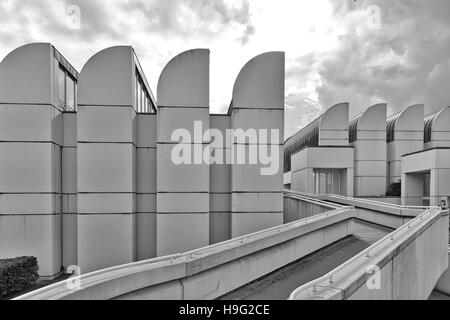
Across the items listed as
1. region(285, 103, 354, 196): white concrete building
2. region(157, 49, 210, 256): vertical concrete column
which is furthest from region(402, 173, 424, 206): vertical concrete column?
region(157, 49, 210, 256): vertical concrete column

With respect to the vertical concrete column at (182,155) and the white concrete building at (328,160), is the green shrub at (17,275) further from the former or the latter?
the white concrete building at (328,160)

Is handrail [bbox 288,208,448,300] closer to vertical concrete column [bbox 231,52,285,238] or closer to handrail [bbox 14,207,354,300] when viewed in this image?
handrail [bbox 14,207,354,300]

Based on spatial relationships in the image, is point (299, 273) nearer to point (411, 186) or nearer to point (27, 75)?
point (27, 75)

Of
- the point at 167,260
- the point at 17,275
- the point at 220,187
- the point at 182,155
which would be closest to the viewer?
the point at 167,260

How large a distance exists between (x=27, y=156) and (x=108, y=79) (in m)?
3.68

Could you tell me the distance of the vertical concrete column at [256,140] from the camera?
1067 centimetres

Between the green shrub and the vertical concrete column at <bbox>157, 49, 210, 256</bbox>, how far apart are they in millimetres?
3694

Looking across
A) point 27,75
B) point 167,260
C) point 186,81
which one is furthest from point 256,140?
point 27,75

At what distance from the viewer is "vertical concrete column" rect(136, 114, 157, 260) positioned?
10812 millimetres

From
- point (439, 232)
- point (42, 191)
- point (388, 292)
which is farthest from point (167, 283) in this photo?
point (439, 232)

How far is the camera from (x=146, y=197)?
1084 centimetres

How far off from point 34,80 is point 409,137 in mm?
25693

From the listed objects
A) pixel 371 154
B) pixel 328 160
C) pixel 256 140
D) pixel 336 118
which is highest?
pixel 336 118
